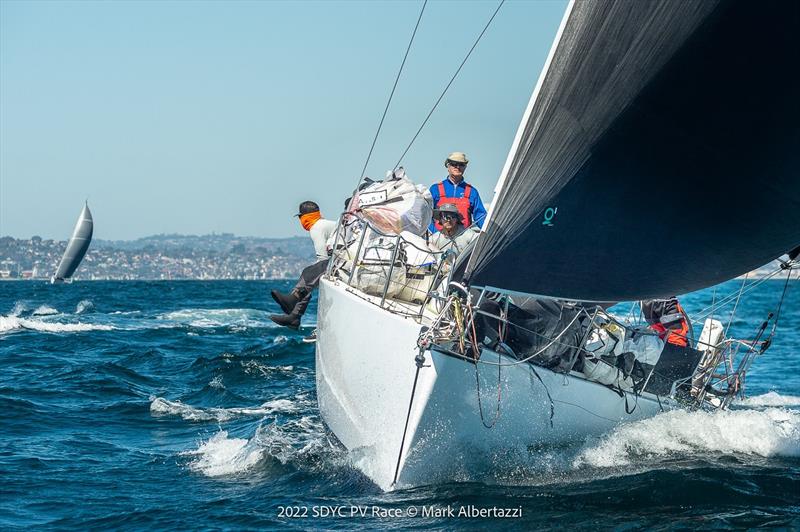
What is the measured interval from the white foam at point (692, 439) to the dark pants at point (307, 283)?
2774 mm

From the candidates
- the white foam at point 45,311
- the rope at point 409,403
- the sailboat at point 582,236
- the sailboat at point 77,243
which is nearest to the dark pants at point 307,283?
the sailboat at point 582,236

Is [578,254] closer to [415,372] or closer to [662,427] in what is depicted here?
[415,372]

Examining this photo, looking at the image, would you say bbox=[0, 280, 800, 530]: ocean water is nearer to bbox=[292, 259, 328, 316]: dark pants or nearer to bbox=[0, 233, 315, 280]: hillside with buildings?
bbox=[292, 259, 328, 316]: dark pants

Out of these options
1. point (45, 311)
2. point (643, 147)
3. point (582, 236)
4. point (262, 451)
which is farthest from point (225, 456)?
point (45, 311)

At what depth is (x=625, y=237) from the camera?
5809 millimetres

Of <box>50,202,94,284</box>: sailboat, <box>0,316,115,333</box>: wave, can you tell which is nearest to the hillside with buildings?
<box>50,202,94,284</box>: sailboat

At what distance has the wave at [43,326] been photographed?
17.3m

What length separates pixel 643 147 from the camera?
18.2 feet

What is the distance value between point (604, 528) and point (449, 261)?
1.94 metres

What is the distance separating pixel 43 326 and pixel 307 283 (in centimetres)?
1130

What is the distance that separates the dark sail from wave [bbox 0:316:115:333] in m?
13.3

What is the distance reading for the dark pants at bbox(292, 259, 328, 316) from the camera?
8258 millimetres

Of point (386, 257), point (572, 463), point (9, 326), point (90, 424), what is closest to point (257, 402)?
point (90, 424)

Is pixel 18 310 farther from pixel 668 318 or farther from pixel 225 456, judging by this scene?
pixel 668 318
